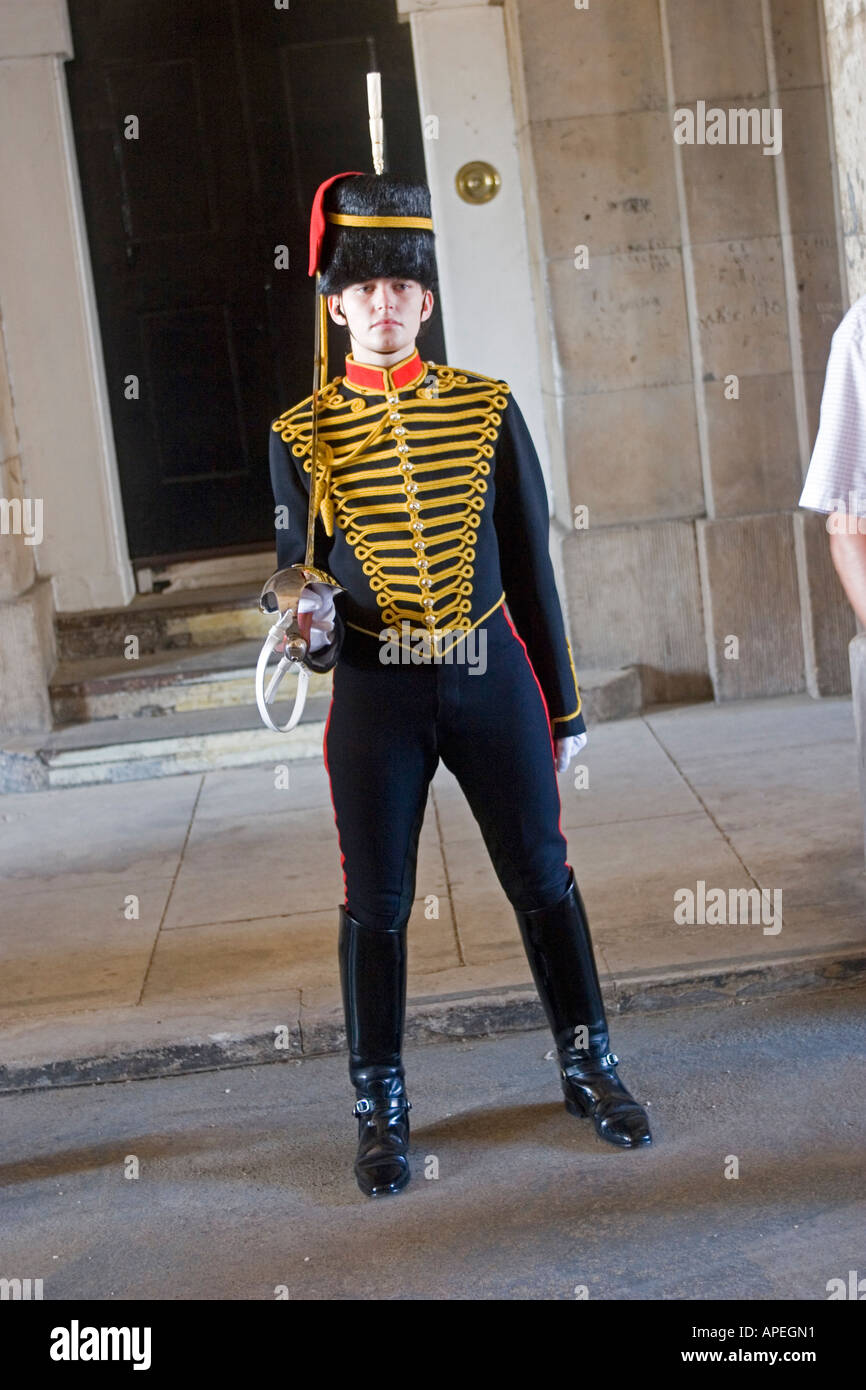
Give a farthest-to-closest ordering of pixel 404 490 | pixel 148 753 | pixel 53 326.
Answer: pixel 53 326 → pixel 148 753 → pixel 404 490

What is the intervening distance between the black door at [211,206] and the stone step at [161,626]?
509 mm

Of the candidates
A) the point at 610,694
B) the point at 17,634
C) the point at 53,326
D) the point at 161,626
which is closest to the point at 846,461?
the point at 610,694

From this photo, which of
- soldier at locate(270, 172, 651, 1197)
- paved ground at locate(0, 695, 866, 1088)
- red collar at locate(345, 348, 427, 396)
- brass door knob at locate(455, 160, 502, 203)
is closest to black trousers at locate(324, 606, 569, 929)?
soldier at locate(270, 172, 651, 1197)

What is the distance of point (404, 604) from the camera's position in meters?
3.49

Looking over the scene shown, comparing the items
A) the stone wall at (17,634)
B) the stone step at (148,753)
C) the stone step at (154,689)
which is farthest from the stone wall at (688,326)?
the stone wall at (17,634)

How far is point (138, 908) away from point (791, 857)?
7.30 ft

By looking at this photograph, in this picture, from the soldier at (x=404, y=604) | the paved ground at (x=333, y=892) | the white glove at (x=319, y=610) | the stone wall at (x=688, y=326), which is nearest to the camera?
the white glove at (x=319, y=610)

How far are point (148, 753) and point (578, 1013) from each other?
3.87 meters

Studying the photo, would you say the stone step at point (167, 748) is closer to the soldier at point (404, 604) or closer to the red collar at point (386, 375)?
the soldier at point (404, 604)

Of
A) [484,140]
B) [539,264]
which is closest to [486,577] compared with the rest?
[539,264]

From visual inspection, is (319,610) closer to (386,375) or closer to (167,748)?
(386,375)

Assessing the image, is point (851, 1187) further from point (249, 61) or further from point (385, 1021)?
point (249, 61)

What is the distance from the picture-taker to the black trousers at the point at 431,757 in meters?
3.50

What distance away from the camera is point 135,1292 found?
3.30 m
